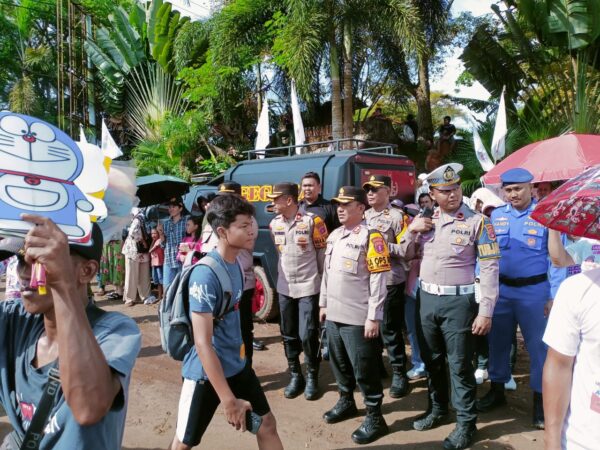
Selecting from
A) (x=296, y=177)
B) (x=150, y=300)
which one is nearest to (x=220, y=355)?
(x=296, y=177)

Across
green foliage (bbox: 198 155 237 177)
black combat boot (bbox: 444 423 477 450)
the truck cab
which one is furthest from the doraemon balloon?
green foliage (bbox: 198 155 237 177)

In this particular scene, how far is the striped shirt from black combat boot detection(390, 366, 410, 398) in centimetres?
336

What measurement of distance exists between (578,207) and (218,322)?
1708mm

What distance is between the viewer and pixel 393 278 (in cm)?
475

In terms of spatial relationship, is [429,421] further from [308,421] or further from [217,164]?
[217,164]

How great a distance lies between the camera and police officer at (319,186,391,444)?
3.52 meters

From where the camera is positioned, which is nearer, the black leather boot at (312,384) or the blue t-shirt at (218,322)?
the blue t-shirt at (218,322)

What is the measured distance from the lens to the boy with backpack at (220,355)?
229cm

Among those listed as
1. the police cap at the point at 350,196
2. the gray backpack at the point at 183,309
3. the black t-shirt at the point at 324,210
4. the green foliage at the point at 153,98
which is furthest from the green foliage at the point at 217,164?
the gray backpack at the point at 183,309

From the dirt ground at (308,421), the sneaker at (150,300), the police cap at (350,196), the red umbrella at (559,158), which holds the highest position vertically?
the red umbrella at (559,158)

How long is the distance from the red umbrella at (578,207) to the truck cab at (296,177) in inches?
159

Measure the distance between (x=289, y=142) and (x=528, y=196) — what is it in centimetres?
1375

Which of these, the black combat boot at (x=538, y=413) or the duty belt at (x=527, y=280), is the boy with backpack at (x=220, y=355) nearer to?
the black combat boot at (x=538, y=413)

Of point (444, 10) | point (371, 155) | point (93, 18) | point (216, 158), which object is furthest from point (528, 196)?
point (93, 18)
